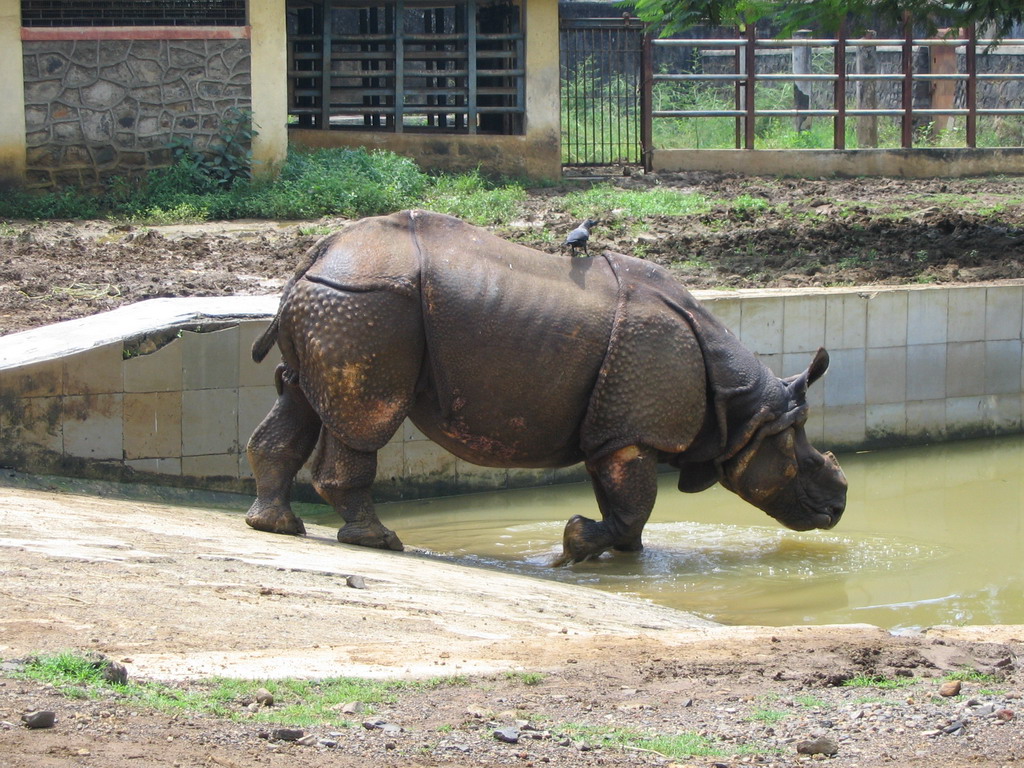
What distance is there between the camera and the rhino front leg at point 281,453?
7469 millimetres

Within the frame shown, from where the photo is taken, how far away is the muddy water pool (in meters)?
7.15

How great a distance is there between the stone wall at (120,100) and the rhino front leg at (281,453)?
9730 mm

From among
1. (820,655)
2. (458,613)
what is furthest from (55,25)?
(820,655)

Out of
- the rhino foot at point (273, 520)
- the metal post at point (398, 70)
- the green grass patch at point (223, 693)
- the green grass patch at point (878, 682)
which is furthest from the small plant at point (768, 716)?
the metal post at point (398, 70)

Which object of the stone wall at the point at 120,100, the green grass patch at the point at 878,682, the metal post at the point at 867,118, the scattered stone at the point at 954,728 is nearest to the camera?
the scattered stone at the point at 954,728

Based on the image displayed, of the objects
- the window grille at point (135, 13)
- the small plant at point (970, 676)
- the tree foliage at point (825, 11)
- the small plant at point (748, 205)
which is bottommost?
the small plant at point (970, 676)

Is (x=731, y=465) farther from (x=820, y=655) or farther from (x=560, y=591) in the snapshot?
(x=820, y=655)

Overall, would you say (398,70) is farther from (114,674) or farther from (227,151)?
(114,674)

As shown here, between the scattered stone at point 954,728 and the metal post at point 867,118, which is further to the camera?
the metal post at point 867,118

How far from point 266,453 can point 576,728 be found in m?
3.88

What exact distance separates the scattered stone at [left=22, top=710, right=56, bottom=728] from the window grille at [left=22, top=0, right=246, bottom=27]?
46.6ft

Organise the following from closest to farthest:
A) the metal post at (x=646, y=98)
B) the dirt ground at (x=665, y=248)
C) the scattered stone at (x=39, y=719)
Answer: the scattered stone at (x=39, y=719)
the dirt ground at (x=665, y=248)
the metal post at (x=646, y=98)

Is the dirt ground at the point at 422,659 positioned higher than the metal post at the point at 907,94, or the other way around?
the metal post at the point at 907,94

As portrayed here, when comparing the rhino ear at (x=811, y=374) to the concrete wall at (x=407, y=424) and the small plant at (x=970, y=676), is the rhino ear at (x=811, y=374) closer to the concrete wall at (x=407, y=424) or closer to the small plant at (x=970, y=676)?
the concrete wall at (x=407, y=424)
